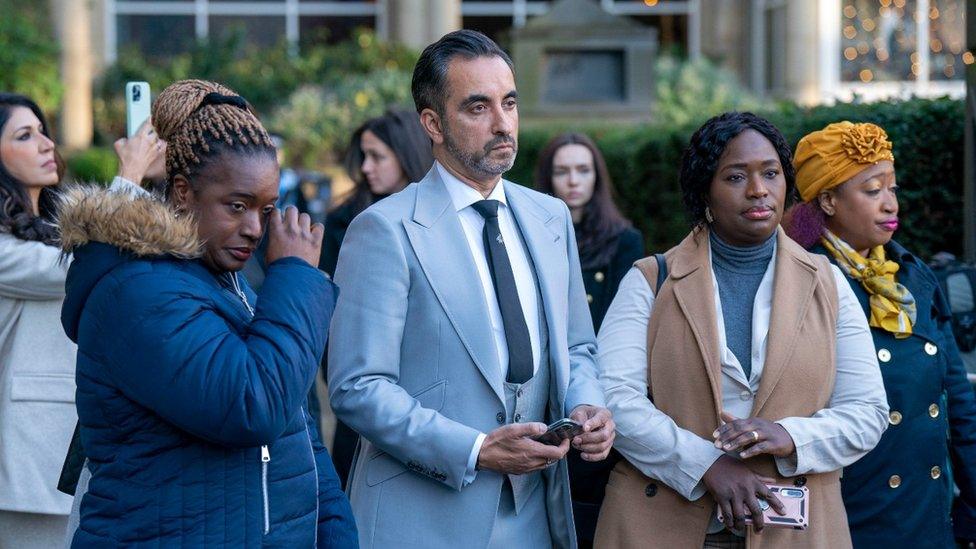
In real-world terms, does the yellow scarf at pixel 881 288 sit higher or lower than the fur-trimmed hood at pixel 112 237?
lower

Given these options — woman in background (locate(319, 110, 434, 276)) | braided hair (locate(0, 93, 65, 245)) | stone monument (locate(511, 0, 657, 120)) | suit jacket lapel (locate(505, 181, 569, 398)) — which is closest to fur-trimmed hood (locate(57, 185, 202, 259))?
suit jacket lapel (locate(505, 181, 569, 398))

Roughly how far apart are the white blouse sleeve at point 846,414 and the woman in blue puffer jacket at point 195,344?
4.77 ft

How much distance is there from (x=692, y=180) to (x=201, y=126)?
169 centimetres

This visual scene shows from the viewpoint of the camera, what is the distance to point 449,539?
347 centimetres

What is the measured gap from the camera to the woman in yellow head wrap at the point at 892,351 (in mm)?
4137

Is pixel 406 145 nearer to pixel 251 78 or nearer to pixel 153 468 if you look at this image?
pixel 153 468

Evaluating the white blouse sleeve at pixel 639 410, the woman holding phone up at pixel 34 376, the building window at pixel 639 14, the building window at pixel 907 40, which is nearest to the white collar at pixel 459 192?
the white blouse sleeve at pixel 639 410

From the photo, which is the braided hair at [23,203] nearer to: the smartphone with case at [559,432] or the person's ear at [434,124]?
the person's ear at [434,124]

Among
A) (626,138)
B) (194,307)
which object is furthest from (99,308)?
(626,138)

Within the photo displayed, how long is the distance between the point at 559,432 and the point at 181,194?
1114 millimetres

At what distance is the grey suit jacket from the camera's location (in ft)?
11.1

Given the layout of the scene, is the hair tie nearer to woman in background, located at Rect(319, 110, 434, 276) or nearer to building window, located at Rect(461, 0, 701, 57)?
woman in background, located at Rect(319, 110, 434, 276)

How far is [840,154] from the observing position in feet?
14.0

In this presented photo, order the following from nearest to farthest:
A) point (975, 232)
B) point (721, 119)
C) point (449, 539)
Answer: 1. point (449, 539)
2. point (721, 119)
3. point (975, 232)
